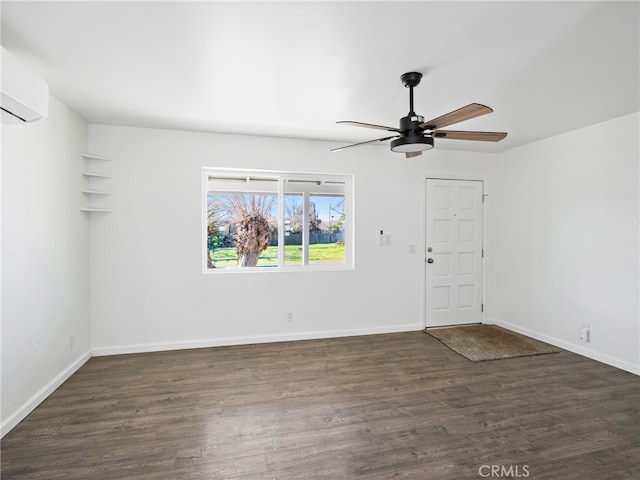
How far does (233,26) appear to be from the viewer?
1.81 m

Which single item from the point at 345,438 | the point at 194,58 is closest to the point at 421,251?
the point at 345,438

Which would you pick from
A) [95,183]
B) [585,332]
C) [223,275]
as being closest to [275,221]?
[223,275]

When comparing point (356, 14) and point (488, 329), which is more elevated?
point (356, 14)

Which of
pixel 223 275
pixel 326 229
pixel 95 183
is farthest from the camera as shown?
pixel 326 229

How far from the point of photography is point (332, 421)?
92.7 inches

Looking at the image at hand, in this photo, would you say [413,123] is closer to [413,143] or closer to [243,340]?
[413,143]

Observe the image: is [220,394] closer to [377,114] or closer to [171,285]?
[171,285]

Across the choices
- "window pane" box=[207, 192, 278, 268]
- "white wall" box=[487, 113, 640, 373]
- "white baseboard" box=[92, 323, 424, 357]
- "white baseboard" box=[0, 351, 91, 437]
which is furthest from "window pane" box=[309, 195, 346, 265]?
"white baseboard" box=[0, 351, 91, 437]

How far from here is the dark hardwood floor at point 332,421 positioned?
190 centimetres

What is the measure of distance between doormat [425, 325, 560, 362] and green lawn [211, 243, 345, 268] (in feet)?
5.27

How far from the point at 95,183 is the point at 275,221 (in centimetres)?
196

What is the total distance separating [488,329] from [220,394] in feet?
11.6

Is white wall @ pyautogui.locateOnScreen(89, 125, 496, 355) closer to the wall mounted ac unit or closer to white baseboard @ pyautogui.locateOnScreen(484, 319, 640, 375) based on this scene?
white baseboard @ pyautogui.locateOnScreen(484, 319, 640, 375)

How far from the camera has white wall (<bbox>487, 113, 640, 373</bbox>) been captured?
3225 mm
